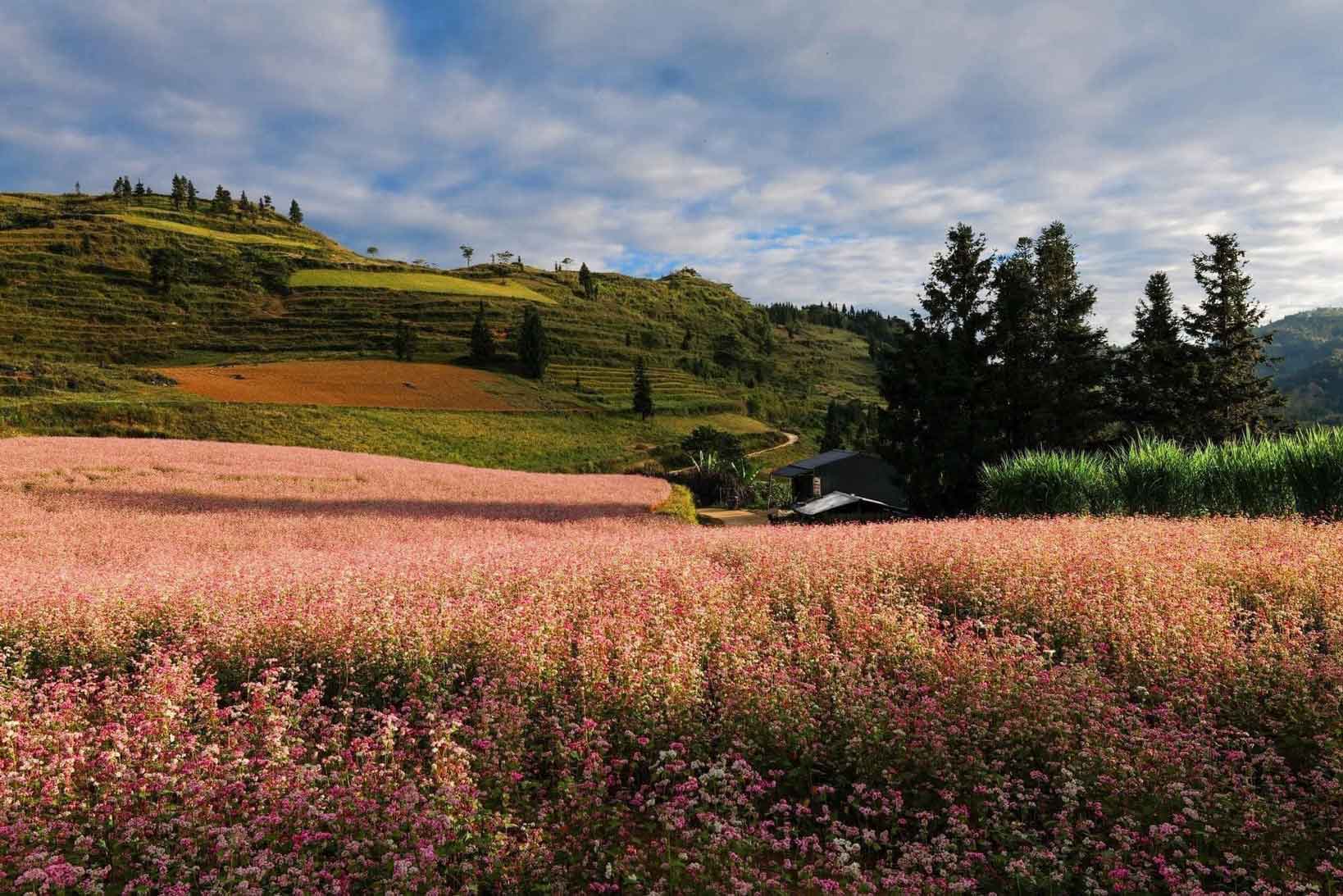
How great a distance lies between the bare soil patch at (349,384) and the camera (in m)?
55.4

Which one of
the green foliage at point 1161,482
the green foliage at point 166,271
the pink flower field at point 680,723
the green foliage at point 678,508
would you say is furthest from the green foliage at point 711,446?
the green foliage at point 166,271

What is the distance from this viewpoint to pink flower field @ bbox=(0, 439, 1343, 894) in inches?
160

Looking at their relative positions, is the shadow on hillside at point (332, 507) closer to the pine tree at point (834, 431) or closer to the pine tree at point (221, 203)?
the pine tree at point (834, 431)

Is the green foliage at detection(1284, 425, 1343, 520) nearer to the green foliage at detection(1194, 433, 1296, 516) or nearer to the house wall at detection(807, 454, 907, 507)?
the green foliage at detection(1194, 433, 1296, 516)

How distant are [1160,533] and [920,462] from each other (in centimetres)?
2163

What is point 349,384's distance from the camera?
212 feet

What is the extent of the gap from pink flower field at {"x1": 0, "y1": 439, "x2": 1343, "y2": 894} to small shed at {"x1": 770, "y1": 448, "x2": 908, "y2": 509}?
119 feet

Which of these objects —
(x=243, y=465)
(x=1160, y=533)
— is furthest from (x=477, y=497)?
(x=1160, y=533)

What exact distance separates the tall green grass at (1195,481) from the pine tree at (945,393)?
36.2ft

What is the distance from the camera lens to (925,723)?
518 cm

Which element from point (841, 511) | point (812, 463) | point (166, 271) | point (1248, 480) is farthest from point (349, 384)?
point (1248, 480)

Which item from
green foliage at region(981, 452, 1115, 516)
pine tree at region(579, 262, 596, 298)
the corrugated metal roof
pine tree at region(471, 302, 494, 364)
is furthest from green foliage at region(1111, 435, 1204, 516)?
pine tree at region(579, 262, 596, 298)

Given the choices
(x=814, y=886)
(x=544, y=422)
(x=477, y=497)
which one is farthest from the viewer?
(x=544, y=422)

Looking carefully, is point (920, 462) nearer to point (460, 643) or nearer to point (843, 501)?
point (843, 501)
